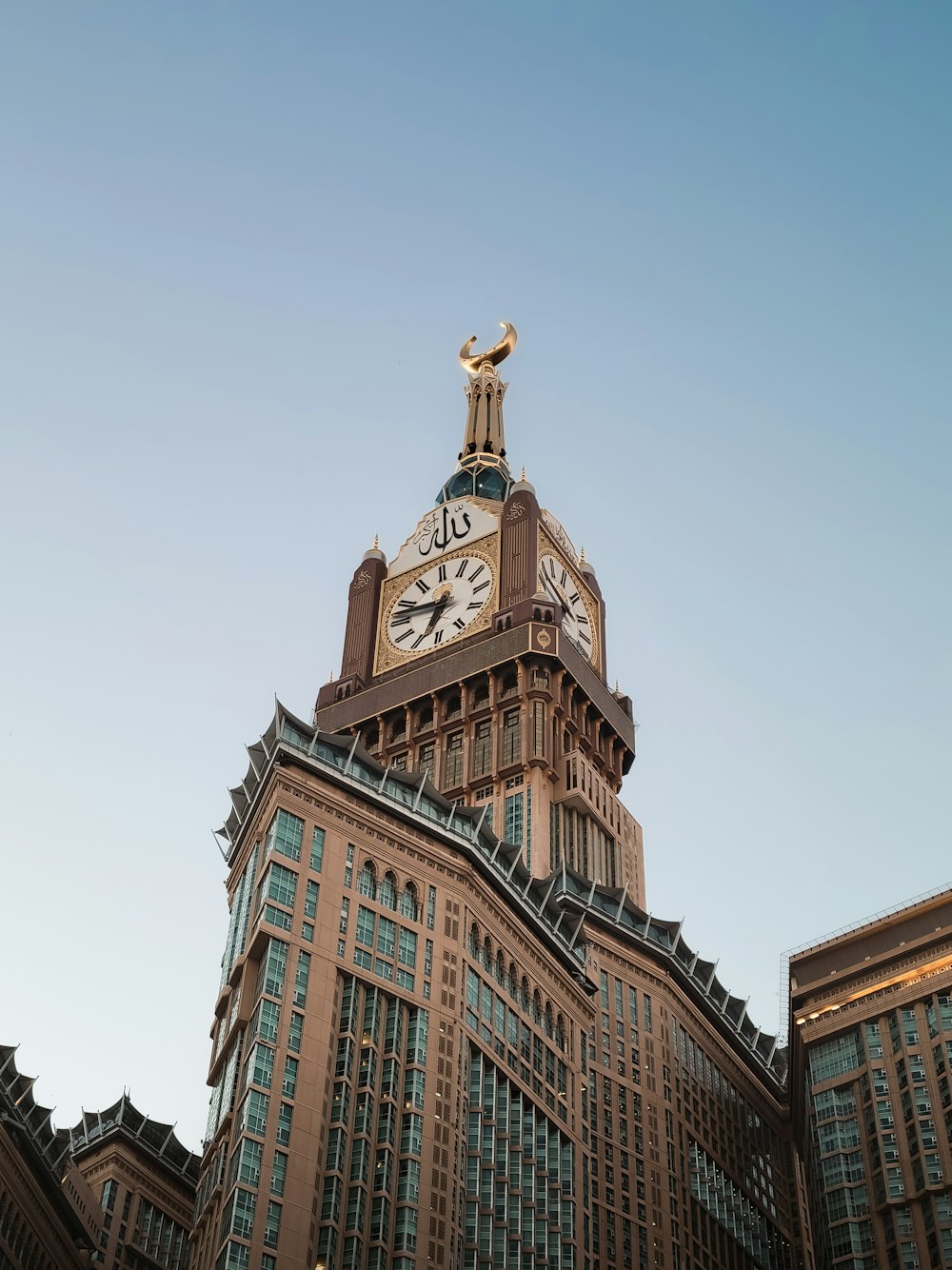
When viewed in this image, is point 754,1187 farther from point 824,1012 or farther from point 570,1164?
point 570,1164

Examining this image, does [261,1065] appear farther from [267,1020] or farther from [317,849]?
[317,849]

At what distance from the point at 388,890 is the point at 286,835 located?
7.89 meters

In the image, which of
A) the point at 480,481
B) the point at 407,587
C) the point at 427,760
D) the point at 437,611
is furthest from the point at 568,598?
the point at 427,760

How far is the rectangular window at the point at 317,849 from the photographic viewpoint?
110 meters

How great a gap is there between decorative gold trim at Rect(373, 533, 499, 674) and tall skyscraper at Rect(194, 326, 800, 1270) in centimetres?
32

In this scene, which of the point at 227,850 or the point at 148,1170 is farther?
the point at 148,1170

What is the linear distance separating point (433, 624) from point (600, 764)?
68.8 ft

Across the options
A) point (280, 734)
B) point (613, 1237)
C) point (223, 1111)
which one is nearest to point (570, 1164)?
point (613, 1237)

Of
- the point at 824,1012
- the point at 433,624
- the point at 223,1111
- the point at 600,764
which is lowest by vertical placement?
the point at 223,1111

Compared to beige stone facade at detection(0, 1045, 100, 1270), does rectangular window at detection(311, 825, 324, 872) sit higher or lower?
higher

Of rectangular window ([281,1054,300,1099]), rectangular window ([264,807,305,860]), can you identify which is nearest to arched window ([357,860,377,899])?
rectangular window ([264,807,305,860])

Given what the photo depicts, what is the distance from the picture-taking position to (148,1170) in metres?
139

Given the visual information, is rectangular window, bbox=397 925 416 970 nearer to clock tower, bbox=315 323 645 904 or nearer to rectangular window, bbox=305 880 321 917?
rectangular window, bbox=305 880 321 917

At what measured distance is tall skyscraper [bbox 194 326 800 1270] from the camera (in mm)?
98438
